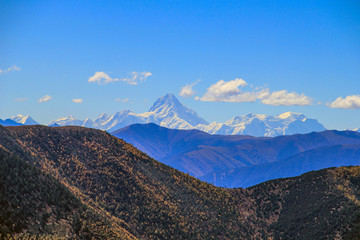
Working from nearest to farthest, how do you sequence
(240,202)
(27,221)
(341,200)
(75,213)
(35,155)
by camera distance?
(27,221) < (75,213) < (35,155) < (341,200) < (240,202)

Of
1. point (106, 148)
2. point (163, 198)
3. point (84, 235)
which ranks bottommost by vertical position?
point (84, 235)

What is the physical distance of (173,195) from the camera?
338 ft

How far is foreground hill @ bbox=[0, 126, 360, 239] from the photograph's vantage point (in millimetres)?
83688

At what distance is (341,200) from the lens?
94000 mm

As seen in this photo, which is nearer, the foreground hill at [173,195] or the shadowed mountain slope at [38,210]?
the shadowed mountain slope at [38,210]

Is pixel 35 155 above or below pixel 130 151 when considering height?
below

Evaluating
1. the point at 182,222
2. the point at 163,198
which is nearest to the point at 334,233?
the point at 182,222

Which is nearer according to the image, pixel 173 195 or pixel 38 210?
pixel 38 210

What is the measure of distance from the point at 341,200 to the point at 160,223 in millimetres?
45007

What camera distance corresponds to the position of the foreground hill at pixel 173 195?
275ft

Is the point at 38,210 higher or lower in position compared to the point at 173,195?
lower

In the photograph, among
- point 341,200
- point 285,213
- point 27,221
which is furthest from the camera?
point 285,213

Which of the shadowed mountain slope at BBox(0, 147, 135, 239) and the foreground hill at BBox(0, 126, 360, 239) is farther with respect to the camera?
the foreground hill at BBox(0, 126, 360, 239)

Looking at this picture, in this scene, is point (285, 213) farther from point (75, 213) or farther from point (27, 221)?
point (27, 221)
